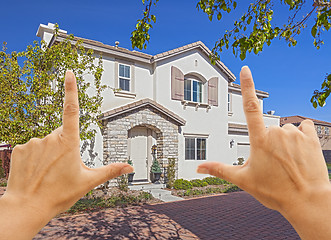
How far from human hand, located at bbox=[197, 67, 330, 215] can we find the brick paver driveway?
16.3 ft

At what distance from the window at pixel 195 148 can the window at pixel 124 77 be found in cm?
471

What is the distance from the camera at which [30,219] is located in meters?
1.12

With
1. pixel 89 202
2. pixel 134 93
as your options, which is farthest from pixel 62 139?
pixel 134 93

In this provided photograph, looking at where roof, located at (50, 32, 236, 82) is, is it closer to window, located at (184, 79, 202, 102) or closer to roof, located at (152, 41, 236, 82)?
roof, located at (152, 41, 236, 82)

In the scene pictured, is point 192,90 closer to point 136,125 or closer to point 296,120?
point 136,125

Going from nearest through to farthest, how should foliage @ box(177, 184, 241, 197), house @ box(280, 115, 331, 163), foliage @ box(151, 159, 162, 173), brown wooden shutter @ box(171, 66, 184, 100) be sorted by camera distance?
foliage @ box(177, 184, 241, 197), foliage @ box(151, 159, 162, 173), brown wooden shutter @ box(171, 66, 184, 100), house @ box(280, 115, 331, 163)

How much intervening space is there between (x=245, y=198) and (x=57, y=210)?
10.2 meters

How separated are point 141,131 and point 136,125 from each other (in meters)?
0.86

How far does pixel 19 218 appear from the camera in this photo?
1103 mm

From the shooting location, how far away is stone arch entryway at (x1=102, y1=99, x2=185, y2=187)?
10.7 meters

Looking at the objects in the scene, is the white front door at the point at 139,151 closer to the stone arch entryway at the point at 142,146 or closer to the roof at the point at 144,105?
the stone arch entryway at the point at 142,146

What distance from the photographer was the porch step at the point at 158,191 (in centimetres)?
954

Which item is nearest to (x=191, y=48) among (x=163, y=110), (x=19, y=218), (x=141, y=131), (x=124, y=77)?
(x=163, y=110)

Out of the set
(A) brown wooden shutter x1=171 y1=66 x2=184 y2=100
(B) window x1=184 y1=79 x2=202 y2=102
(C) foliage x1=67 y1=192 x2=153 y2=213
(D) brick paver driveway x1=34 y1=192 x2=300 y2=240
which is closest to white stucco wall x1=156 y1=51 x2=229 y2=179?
(A) brown wooden shutter x1=171 y1=66 x2=184 y2=100
